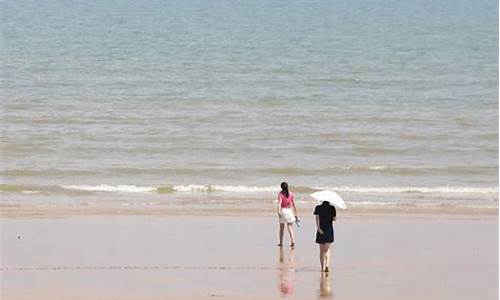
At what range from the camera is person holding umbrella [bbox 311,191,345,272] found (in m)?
17.5

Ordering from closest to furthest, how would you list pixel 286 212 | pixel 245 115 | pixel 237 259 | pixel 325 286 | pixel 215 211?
pixel 325 286, pixel 237 259, pixel 286 212, pixel 215 211, pixel 245 115

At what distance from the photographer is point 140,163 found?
30.8 metres

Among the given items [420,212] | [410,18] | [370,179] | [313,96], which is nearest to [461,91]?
[313,96]

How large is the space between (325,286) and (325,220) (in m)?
1.26

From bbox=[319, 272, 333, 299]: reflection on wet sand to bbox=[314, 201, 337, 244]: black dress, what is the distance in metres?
0.51

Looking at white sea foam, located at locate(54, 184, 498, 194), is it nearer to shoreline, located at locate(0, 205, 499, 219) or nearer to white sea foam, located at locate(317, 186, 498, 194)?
white sea foam, located at locate(317, 186, 498, 194)

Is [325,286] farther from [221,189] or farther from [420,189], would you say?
[420,189]

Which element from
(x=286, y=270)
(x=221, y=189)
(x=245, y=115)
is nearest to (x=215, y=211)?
(x=221, y=189)

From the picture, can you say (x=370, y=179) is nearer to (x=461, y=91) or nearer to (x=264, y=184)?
(x=264, y=184)

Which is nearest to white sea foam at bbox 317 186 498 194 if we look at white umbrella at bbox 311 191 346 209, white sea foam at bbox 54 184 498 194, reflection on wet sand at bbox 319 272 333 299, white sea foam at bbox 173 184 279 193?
Answer: white sea foam at bbox 54 184 498 194

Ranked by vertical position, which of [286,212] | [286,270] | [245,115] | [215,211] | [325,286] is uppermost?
[245,115]

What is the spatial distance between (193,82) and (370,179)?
68.8 feet

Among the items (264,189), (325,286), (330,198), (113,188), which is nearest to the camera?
(325,286)

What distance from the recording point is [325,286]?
16.8 metres
